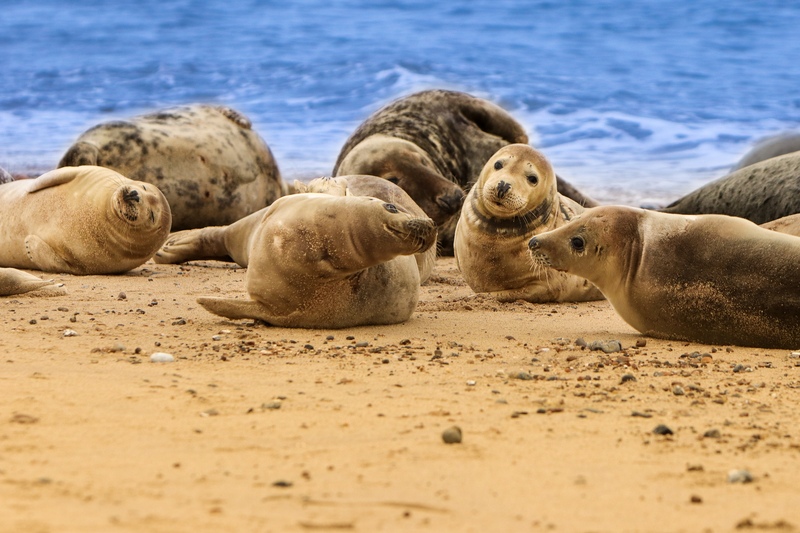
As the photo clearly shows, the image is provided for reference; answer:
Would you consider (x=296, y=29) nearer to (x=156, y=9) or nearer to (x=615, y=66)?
(x=156, y=9)

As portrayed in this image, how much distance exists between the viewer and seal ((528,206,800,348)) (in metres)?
4.43

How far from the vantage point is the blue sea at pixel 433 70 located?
18250mm

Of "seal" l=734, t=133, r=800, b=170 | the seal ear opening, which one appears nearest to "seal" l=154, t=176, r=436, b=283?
the seal ear opening

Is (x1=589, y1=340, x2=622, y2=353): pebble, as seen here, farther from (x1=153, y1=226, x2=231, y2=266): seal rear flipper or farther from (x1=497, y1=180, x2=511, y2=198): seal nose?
(x1=153, y1=226, x2=231, y2=266): seal rear flipper

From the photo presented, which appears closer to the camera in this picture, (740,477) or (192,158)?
(740,477)

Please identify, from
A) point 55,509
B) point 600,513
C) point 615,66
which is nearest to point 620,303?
point 600,513

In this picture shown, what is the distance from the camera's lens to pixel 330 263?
15.5ft

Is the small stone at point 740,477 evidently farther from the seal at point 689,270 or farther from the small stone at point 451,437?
the seal at point 689,270

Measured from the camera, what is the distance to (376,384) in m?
3.60

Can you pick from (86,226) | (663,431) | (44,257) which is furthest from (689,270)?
(44,257)

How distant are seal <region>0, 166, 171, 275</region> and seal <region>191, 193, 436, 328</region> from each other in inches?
77.8

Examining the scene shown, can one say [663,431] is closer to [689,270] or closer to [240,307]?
[689,270]

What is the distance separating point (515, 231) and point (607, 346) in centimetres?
183

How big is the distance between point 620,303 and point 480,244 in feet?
4.90
